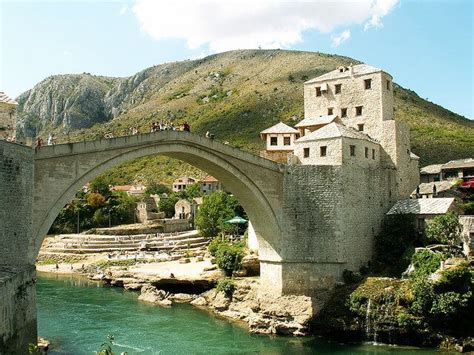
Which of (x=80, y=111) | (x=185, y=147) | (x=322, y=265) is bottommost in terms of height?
(x=322, y=265)

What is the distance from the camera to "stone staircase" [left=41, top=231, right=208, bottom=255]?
5209cm

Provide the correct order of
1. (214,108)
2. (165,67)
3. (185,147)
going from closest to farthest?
1. (185,147)
2. (214,108)
3. (165,67)

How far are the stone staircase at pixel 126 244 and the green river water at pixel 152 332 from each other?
17239 millimetres

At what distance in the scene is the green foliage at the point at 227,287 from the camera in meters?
30.5

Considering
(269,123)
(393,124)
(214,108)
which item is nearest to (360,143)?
(393,124)

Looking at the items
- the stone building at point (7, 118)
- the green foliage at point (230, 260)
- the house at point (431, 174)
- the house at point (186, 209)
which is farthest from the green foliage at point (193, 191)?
the stone building at point (7, 118)

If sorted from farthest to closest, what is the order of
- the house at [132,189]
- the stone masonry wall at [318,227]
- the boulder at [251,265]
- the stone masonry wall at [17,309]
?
the house at [132,189], the boulder at [251,265], the stone masonry wall at [318,227], the stone masonry wall at [17,309]

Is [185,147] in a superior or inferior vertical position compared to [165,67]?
inferior

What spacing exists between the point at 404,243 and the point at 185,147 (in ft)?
41.9

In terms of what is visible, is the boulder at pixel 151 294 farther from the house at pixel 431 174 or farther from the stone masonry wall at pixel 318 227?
the house at pixel 431 174

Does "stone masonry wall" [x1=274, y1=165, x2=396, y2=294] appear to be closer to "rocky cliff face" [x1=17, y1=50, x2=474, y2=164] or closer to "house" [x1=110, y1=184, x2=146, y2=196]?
"rocky cliff face" [x1=17, y1=50, x2=474, y2=164]

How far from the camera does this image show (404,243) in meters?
28.5

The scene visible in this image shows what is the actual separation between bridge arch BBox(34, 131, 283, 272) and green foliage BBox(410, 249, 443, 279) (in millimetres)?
6700

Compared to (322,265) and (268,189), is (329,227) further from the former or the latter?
(268,189)
